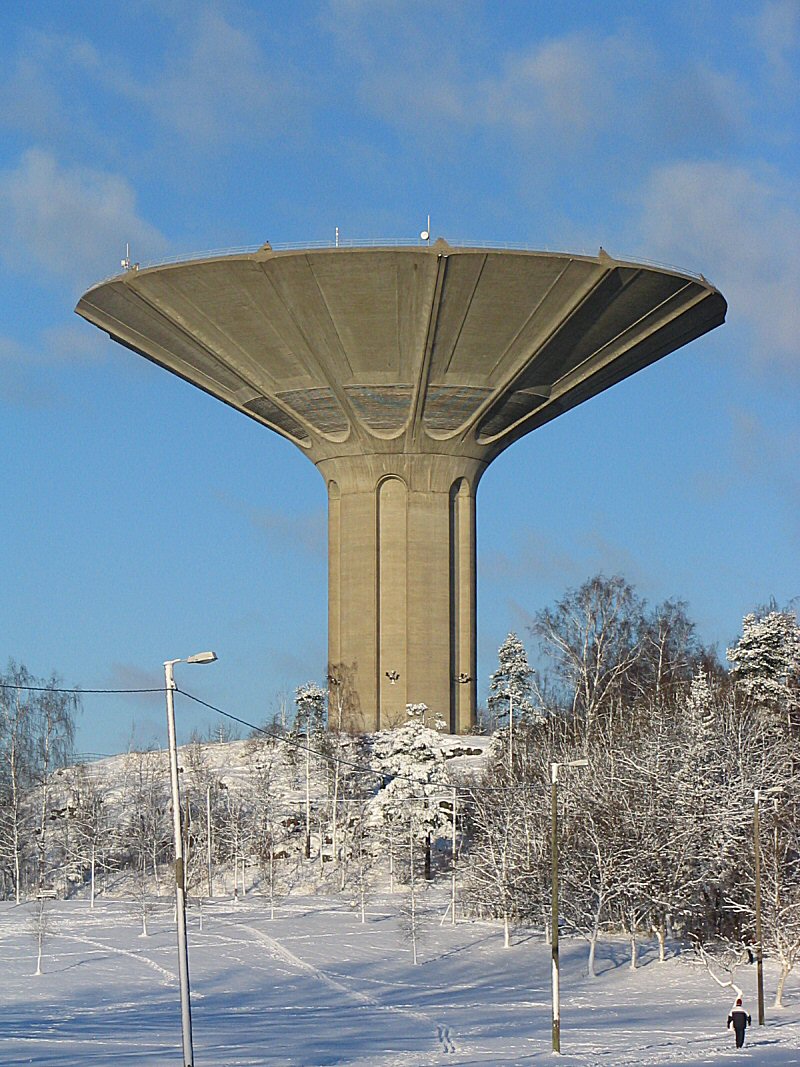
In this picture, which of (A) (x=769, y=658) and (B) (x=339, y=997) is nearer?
(B) (x=339, y=997)

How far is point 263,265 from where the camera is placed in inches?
2106

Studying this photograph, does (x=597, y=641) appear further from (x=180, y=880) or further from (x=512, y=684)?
(x=180, y=880)

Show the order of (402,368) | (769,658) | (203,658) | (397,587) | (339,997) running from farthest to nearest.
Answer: (769,658) < (397,587) < (402,368) < (339,997) < (203,658)

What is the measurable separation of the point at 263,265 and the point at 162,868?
2517 centimetres

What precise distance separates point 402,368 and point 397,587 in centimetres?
879

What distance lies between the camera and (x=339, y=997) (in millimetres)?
39125

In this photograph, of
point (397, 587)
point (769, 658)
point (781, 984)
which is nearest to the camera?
point (781, 984)

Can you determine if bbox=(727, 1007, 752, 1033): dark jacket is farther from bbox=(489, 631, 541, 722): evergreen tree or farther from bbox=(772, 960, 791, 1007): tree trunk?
bbox=(489, 631, 541, 722): evergreen tree

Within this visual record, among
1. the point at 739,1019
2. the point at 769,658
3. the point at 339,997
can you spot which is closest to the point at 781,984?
the point at 739,1019

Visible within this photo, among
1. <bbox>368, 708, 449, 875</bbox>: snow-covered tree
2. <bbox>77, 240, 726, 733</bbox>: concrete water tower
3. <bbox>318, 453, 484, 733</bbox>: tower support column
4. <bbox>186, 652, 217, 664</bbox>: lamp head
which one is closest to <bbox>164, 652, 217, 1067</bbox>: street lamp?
<bbox>186, 652, 217, 664</bbox>: lamp head

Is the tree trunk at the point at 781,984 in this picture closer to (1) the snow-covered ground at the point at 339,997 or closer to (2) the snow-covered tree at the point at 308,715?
(1) the snow-covered ground at the point at 339,997

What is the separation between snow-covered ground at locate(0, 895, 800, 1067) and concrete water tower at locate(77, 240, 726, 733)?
10692 mm

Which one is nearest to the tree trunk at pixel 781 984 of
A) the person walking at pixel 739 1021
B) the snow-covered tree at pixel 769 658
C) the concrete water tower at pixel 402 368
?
the person walking at pixel 739 1021

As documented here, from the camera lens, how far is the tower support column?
6253 cm
